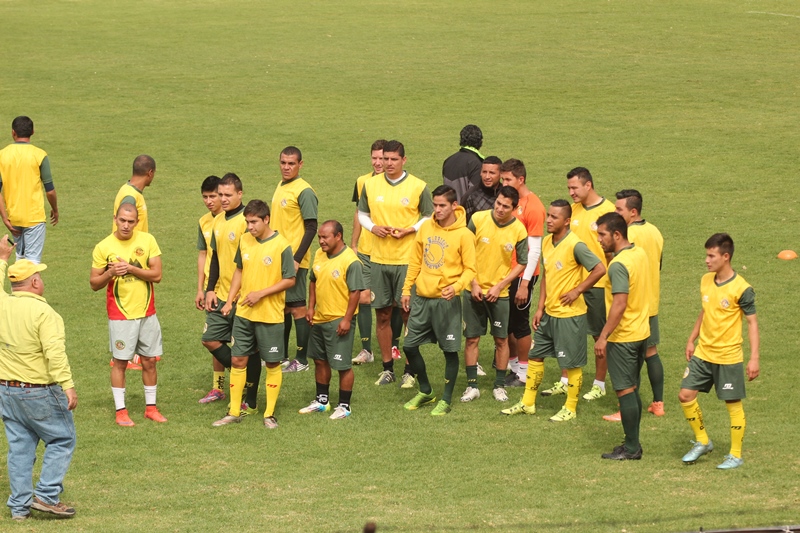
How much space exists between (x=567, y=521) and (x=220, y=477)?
9.78 feet

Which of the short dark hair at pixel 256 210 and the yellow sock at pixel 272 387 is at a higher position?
the short dark hair at pixel 256 210

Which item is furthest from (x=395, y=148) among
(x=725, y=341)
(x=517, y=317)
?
(x=725, y=341)

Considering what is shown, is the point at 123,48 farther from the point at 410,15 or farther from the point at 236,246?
the point at 236,246

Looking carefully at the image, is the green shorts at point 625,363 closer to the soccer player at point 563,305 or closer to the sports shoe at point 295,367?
the soccer player at point 563,305

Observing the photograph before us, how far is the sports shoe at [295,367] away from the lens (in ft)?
39.5

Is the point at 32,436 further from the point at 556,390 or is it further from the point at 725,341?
the point at 725,341

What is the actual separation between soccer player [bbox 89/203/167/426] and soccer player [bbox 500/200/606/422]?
11.9ft

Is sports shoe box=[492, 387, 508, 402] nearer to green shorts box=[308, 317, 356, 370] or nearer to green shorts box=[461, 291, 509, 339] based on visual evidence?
green shorts box=[461, 291, 509, 339]

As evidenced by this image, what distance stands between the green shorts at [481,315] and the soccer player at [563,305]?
0.52 m

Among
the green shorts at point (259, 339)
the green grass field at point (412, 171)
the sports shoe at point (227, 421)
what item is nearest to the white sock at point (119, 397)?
the green grass field at point (412, 171)

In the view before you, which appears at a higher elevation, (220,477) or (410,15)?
(410,15)

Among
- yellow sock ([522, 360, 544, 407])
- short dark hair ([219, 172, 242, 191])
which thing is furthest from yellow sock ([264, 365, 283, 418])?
yellow sock ([522, 360, 544, 407])

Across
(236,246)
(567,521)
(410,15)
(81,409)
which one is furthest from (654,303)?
(410,15)

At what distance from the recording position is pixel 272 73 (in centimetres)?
2980
